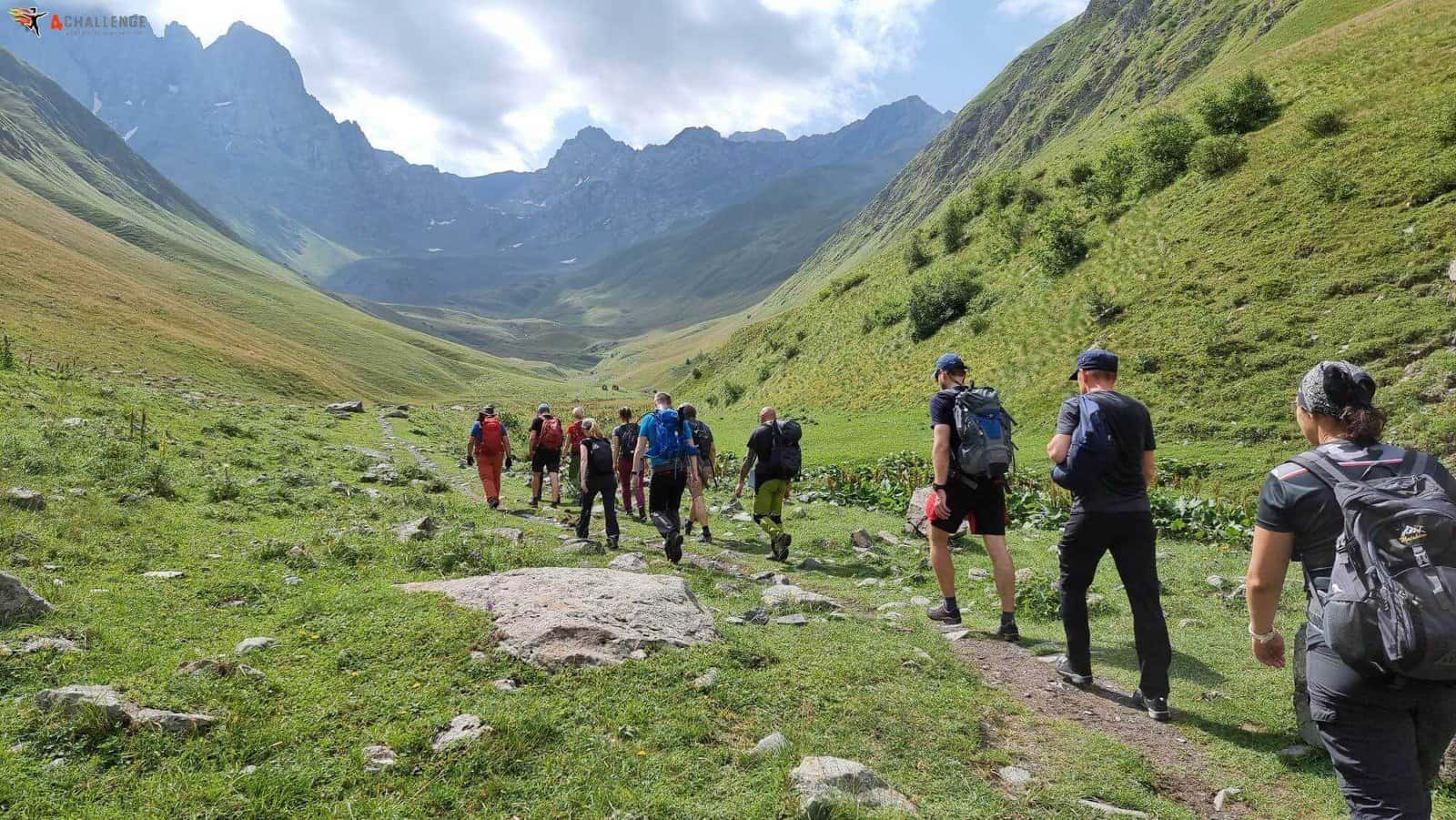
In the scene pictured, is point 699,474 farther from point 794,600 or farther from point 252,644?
point 252,644

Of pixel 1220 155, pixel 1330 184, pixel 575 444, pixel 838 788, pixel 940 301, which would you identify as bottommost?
pixel 838 788

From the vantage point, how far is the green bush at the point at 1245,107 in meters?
34.4

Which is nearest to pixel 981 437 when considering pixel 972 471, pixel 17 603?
pixel 972 471

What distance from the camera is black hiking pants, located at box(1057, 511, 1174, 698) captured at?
6578 mm

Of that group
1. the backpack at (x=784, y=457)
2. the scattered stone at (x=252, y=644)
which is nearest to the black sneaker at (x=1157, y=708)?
the scattered stone at (x=252, y=644)

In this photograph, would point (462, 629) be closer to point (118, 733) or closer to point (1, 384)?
point (118, 733)

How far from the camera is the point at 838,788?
184 inches

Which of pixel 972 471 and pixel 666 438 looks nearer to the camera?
pixel 972 471

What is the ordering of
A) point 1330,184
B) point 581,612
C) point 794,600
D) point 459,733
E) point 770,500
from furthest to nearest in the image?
point 1330,184 < point 770,500 < point 794,600 < point 581,612 < point 459,733

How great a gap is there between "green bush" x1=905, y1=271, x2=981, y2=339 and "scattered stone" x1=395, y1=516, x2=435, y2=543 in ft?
116

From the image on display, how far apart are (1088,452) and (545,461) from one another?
611 inches

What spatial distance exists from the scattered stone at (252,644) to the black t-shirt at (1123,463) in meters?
7.78

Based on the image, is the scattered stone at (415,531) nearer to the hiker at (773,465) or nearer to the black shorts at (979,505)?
the hiker at (773,465)

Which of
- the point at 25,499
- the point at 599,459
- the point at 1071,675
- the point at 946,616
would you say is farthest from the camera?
the point at 599,459
